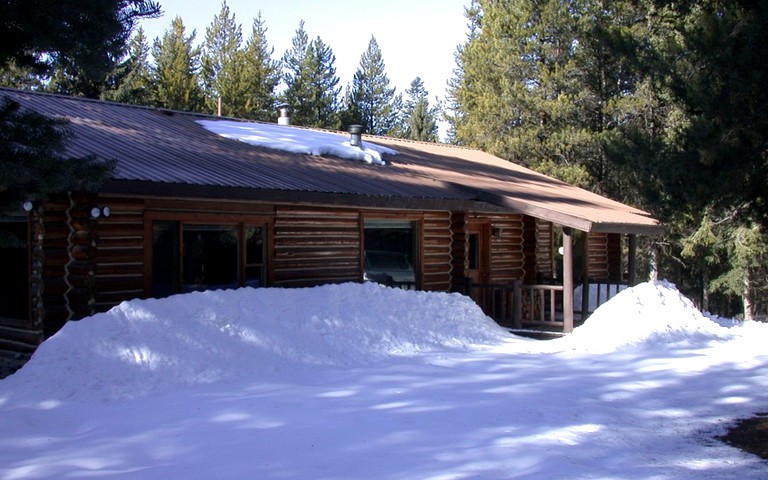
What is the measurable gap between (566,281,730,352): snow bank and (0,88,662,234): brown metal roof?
1427 mm

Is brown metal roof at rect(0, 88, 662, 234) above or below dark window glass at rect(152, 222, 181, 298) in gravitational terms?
above

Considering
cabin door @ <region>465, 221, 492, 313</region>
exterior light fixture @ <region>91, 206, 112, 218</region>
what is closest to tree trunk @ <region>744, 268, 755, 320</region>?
cabin door @ <region>465, 221, 492, 313</region>

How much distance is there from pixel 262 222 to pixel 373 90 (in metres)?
36.3

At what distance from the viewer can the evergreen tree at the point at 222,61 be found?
4047 cm

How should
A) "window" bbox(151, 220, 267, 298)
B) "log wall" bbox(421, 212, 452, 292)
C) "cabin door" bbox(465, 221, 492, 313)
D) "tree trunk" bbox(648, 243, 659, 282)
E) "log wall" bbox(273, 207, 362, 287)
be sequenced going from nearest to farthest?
"window" bbox(151, 220, 267, 298)
"log wall" bbox(273, 207, 362, 287)
"log wall" bbox(421, 212, 452, 292)
"cabin door" bbox(465, 221, 492, 313)
"tree trunk" bbox(648, 243, 659, 282)

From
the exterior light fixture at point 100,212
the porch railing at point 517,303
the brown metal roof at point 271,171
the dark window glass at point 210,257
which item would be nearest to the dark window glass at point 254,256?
the dark window glass at point 210,257

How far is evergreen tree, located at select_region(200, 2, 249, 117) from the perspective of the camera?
40469mm

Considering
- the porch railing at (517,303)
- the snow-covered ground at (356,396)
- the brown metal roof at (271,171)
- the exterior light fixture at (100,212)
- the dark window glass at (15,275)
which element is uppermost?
the brown metal roof at (271,171)

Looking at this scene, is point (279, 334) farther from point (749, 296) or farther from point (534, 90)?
point (749, 296)

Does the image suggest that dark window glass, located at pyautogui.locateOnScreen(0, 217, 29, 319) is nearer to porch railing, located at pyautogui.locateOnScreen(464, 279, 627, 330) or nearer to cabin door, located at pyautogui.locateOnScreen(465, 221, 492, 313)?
porch railing, located at pyautogui.locateOnScreen(464, 279, 627, 330)

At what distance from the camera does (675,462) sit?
7277 millimetres

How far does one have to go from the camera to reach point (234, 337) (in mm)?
10719

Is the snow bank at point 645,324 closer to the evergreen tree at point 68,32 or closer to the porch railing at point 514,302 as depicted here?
the porch railing at point 514,302

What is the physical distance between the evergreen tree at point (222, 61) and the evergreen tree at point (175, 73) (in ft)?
2.82
